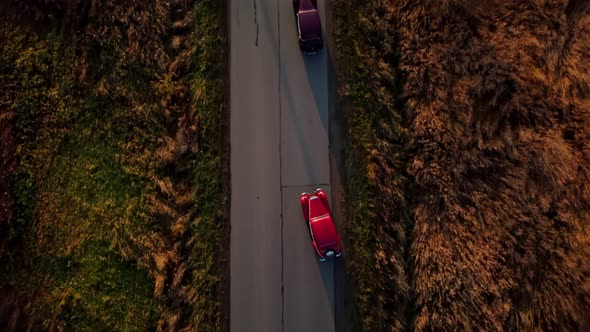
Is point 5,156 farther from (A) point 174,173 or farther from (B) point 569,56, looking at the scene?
(B) point 569,56

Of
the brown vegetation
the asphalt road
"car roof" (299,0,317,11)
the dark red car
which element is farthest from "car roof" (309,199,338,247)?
"car roof" (299,0,317,11)

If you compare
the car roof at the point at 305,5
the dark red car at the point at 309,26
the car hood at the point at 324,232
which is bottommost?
the car hood at the point at 324,232

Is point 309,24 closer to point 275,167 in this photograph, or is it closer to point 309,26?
point 309,26

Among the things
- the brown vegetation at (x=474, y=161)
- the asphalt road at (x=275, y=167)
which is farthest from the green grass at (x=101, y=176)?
the brown vegetation at (x=474, y=161)

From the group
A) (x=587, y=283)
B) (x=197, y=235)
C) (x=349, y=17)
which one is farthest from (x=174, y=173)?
(x=587, y=283)

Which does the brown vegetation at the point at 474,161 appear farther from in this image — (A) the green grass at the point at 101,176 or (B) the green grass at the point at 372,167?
(A) the green grass at the point at 101,176

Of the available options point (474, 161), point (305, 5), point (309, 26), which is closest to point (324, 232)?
point (474, 161)
